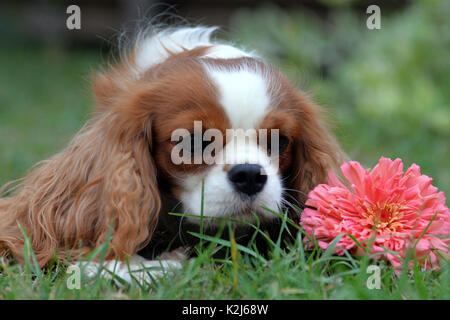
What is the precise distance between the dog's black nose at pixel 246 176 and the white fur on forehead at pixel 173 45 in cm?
81

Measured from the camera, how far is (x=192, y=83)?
9.10ft

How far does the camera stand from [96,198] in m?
→ 2.77

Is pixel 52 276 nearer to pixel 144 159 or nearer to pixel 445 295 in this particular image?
pixel 144 159

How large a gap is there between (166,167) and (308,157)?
0.76 m

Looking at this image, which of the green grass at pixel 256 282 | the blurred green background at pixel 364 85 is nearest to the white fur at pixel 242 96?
the green grass at pixel 256 282

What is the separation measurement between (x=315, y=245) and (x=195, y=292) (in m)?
0.57

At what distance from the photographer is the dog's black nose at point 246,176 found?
2.59 metres

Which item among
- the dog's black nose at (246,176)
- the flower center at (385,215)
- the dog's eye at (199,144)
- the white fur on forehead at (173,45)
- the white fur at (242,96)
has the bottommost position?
the flower center at (385,215)

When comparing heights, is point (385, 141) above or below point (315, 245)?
above

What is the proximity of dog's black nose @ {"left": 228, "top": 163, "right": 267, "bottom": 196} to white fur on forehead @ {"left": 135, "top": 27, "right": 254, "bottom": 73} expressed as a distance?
0.81m

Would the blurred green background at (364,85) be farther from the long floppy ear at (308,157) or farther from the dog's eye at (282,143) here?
the dog's eye at (282,143)
